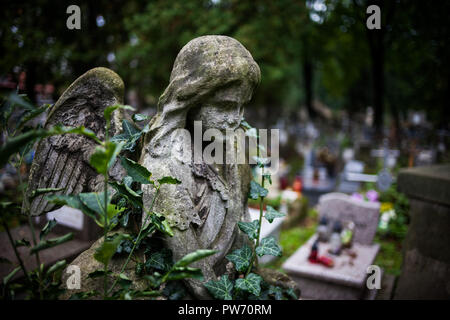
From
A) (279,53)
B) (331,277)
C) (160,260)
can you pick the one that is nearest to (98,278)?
(160,260)

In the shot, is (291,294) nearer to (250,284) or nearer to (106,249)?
(250,284)

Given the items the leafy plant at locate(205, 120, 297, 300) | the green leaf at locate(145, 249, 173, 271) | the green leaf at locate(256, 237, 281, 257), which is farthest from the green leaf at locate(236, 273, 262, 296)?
the green leaf at locate(145, 249, 173, 271)

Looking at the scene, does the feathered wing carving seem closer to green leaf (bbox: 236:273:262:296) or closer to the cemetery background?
green leaf (bbox: 236:273:262:296)

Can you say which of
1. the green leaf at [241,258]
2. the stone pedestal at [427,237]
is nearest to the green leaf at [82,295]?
the green leaf at [241,258]

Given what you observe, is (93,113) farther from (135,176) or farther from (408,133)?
(408,133)

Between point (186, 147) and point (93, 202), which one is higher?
point (186, 147)

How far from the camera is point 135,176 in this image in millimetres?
1667

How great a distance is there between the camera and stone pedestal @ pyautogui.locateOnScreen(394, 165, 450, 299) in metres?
3.35

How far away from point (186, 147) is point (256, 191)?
55 cm

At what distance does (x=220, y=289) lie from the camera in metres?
1.82

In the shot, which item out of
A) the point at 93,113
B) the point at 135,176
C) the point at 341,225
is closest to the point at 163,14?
the point at 341,225

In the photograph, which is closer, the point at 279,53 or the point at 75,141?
the point at 75,141

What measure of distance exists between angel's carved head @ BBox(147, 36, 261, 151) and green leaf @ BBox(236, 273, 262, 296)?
91cm
